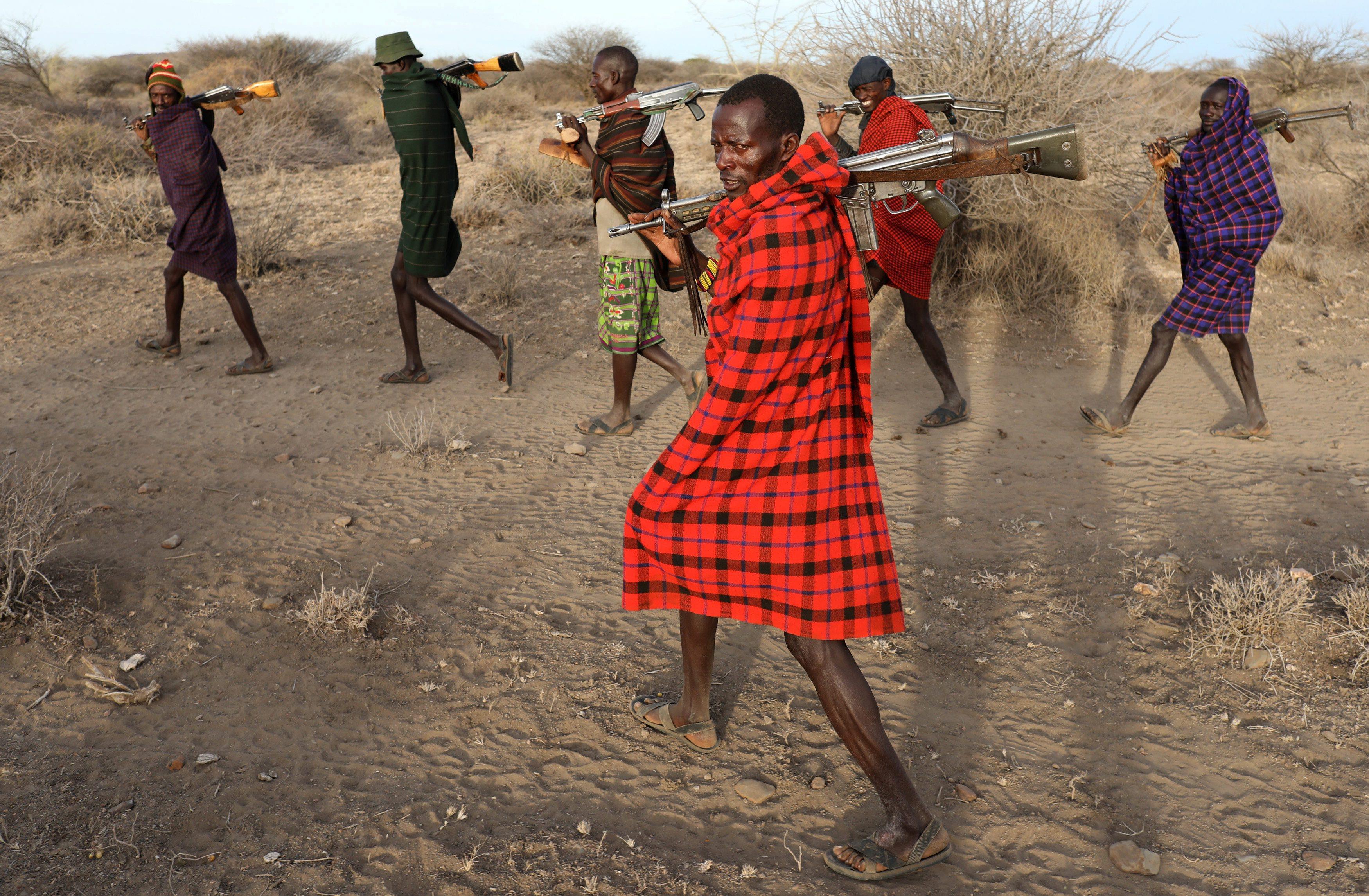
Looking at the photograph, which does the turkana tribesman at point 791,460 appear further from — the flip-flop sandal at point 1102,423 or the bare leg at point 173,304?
the bare leg at point 173,304

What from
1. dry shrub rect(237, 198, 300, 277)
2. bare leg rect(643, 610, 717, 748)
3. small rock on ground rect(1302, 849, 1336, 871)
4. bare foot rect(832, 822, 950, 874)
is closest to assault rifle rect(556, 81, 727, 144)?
bare leg rect(643, 610, 717, 748)

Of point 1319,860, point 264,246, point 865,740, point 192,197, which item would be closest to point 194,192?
point 192,197

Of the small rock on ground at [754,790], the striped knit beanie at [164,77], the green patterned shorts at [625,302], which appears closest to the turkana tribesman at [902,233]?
Result: the green patterned shorts at [625,302]

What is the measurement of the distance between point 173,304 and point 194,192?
0.73m

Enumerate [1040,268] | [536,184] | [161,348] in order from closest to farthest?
[161,348], [1040,268], [536,184]

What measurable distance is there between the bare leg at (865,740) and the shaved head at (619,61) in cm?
311

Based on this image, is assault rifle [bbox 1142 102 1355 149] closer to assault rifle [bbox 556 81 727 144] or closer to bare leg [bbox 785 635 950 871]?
assault rifle [bbox 556 81 727 144]

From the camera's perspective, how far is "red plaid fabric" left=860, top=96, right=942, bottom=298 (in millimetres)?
4562

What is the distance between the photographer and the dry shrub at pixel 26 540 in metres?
2.95

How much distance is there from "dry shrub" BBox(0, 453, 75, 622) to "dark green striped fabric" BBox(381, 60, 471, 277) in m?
2.26

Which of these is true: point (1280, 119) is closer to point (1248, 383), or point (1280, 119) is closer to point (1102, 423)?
point (1248, 383)

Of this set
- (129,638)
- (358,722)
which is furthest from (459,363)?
(358,722)

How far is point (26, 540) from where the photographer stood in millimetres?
3123

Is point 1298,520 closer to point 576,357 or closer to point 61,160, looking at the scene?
point 576,357
